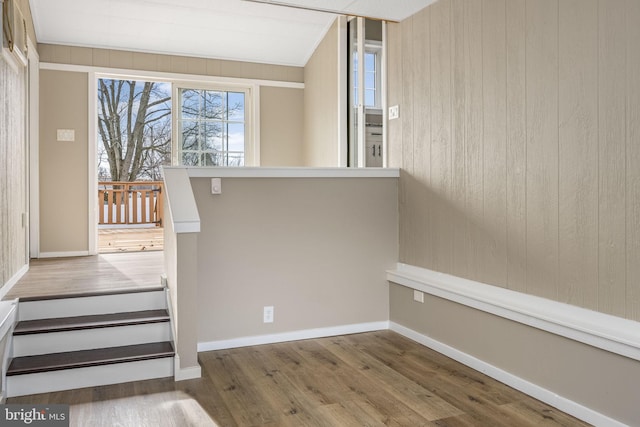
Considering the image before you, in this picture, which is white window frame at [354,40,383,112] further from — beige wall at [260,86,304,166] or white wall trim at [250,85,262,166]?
white wall trim at [250,85,262,166]

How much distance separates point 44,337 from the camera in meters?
3.04

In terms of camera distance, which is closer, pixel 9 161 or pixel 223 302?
pixel 223 302

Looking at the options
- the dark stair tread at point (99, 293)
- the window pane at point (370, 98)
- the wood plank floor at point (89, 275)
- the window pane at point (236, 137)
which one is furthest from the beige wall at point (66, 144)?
the window pane at point (370, 98)

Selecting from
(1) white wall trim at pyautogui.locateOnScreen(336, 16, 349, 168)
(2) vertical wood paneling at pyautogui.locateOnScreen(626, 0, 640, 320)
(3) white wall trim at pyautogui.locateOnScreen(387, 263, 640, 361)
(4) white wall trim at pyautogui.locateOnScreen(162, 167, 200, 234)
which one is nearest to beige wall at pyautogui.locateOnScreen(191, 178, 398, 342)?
(4) white wall trim at pyautogui.locateOnScreen(162, 167, 200, 234)

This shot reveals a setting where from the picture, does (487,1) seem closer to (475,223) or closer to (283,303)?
(475,223)

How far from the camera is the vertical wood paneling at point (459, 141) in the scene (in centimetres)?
328

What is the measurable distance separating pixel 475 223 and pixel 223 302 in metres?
1.76

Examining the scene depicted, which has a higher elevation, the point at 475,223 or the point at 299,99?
the point at 299,99

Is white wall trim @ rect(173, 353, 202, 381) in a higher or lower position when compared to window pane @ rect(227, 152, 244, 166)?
Answer: lower

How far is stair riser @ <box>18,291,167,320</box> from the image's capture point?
10.6 ft

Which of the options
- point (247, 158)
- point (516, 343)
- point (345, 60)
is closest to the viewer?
point (516, 343)

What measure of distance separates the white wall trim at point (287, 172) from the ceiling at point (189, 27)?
1861mm

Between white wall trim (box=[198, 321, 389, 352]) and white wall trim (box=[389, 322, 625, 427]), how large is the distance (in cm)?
28

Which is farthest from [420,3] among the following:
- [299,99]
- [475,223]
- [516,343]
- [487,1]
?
Answer: [299,99]
